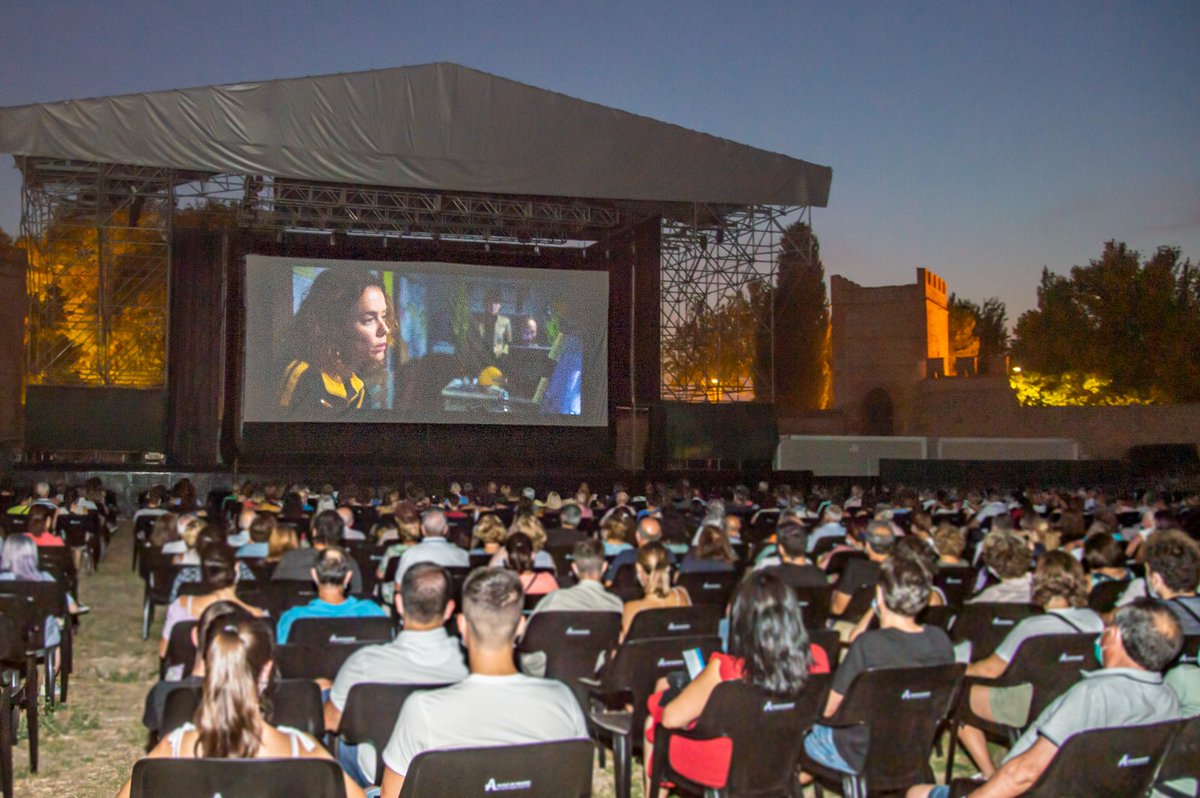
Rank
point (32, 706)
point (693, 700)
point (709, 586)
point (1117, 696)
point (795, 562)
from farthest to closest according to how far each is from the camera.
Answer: point (795, 562) < point (709, 586) < point (32, 706) < point (693, 700) < point (1117, 696)

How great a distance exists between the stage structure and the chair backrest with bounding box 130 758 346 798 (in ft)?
60.6

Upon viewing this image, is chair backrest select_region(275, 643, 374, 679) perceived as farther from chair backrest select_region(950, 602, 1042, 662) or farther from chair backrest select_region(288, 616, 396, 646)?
chair backrest select_region(950, 602, 1042, 662)

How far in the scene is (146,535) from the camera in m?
10.8

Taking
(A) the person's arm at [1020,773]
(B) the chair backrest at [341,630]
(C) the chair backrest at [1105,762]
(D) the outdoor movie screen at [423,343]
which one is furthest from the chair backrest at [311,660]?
(D) the outdoor movie screen at [423,343]

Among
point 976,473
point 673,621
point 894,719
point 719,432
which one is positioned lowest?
point 894,719

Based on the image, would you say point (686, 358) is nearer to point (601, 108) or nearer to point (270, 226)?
point (601, 108)

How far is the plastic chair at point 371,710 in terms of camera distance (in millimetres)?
3607

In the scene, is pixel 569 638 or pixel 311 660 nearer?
pixel 311 660

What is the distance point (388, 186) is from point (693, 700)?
18607mm

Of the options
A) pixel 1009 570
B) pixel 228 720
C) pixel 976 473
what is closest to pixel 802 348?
pixel 976 473

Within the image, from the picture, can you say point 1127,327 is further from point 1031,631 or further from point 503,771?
point 503,771

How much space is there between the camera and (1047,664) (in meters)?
4.52

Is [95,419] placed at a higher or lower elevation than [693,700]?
higher

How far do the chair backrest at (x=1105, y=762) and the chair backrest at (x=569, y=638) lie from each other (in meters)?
2.30
